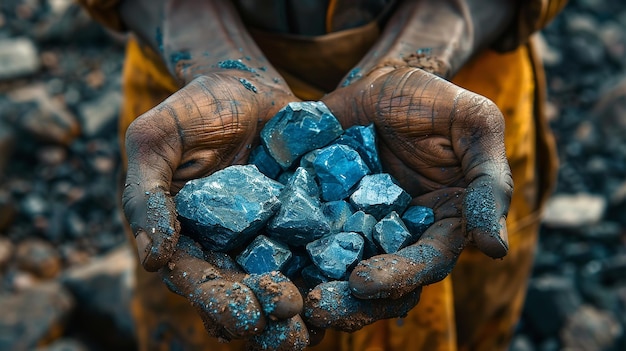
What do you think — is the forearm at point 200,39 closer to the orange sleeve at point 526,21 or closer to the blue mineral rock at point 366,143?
the blue mineral rock at point 366,143

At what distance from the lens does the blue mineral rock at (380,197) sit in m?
1.58

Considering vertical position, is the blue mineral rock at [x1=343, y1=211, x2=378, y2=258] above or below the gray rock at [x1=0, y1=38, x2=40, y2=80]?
above

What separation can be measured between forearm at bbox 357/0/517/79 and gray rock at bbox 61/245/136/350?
141 cm

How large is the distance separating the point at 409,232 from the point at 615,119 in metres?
2.27

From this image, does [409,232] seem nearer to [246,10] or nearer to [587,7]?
[246,10]

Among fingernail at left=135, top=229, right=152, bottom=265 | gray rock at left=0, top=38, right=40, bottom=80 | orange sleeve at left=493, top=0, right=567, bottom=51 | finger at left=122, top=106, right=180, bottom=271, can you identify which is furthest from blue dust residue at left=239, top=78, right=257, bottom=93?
gray rock at left=0, top=38, right=40, bottom=80

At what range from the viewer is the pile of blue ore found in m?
1.50

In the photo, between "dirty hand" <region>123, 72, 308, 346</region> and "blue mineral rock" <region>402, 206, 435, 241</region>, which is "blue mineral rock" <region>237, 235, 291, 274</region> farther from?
"blue mineral rock" <region>402, 206, 435, 241</region>

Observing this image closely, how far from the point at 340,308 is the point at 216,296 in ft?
0.68

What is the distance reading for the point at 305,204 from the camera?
5.17 feet

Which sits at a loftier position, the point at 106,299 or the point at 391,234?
the point at 391,234

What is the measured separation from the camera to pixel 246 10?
1.91 meters

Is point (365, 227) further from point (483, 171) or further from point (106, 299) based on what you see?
point (106, 299)

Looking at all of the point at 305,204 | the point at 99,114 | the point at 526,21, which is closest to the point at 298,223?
the point at 305,204
